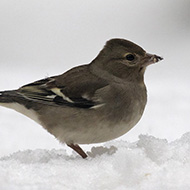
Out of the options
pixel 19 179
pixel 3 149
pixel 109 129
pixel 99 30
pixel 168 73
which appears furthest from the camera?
pixel 99 30

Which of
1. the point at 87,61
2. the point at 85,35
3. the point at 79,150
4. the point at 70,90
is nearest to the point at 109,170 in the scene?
the point at 79,150

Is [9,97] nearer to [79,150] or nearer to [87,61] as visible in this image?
[79,150]

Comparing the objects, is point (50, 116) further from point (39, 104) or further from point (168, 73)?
point (168, 73)

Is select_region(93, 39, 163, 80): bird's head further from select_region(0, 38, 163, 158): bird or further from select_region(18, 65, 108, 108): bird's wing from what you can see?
select_region(18, 65, 108, 108): bird's wing

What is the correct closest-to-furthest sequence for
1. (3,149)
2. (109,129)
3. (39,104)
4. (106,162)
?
(106,162) < (109,129) < (39,104) < (3,149)

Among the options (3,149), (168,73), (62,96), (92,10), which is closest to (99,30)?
(92,10)

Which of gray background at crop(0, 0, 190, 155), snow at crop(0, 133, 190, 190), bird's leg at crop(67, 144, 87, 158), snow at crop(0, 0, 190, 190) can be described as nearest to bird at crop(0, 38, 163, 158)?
bird's leg at crop(67, 144, 87, 158)

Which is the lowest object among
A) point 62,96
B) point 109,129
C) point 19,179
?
point 19,179

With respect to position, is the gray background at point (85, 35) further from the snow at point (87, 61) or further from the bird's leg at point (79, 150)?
the bird's leg at point (79, 150)
